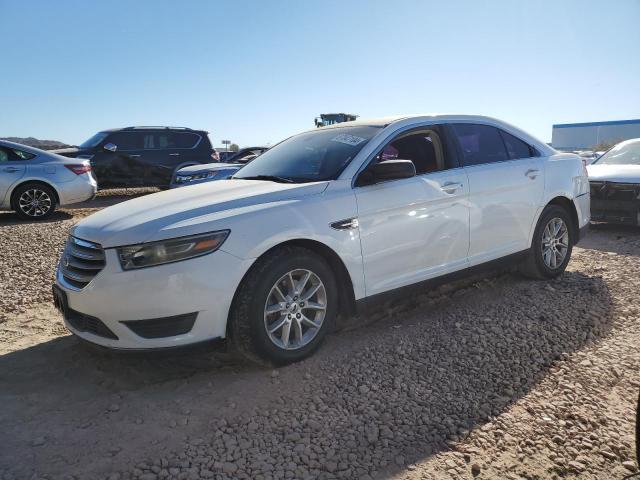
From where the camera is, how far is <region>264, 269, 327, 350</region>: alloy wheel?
3156 millimetres

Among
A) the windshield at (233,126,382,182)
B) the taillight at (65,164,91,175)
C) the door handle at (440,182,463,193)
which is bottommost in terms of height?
the door handle at (440,182,463,193)

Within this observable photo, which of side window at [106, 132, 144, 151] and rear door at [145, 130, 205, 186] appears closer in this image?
side window at [106, 132, 144, 151]

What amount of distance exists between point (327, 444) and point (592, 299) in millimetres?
3141

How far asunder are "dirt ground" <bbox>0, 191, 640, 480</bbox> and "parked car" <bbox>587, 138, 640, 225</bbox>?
3.51 meters

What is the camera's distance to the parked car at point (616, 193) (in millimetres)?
7141

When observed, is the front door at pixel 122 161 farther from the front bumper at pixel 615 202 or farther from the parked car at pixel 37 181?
the front bumper at pixel 615 202

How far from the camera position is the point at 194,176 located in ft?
31.9

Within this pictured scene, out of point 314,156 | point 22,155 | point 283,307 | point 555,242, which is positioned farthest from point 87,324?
point 22,155

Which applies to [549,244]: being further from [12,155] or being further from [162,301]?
[12,155]

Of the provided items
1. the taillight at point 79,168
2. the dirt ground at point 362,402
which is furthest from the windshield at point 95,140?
the dirt ground at point 362,402

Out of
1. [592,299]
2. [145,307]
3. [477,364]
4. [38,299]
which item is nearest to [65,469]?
[145,307]

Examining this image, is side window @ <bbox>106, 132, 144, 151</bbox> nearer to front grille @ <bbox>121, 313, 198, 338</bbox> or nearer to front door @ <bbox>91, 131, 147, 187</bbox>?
front door @ <bbox>91, 131, 147, 187</bbox>

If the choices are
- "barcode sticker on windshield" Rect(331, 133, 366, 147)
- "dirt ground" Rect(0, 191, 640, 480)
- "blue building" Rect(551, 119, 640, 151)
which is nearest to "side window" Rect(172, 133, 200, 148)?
"dirt ground" Rect(0, 191, 640, 480)

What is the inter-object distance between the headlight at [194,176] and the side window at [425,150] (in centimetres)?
595
